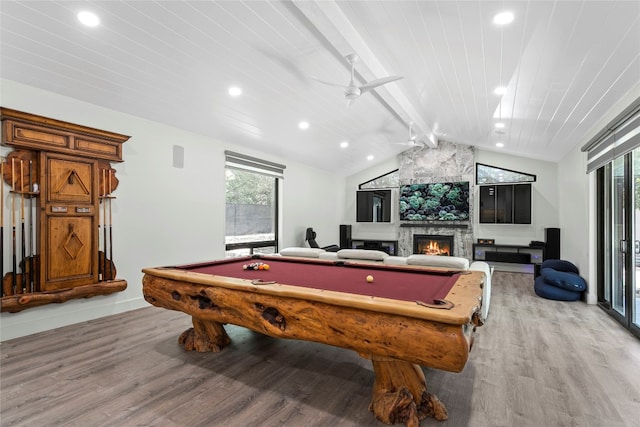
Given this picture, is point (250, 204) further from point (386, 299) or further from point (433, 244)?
point (386, 299)

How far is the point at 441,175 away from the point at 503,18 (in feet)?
20.4

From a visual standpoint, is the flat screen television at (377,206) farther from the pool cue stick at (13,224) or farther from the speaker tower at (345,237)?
the pool cue stick at (13,224)

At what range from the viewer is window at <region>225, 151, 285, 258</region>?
5.96 meters

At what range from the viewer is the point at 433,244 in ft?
27.9

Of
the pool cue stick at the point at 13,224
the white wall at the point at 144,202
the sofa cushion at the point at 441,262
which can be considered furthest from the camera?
the sofa cushion at the point at 441,262

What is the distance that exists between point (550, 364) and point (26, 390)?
404 centimetres

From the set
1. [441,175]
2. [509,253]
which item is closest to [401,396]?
[509,253]

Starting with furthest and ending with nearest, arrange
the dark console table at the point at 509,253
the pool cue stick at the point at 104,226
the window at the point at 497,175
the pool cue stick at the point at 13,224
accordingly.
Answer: the window at the point at 497,175 < the dark console table at the point at 509,253 < the pool cue stick at the point at 104,226 < the pool cue stick at the point at 13,224

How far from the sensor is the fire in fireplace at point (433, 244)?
8297 millimetres

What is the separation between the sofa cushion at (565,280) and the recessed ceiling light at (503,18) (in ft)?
13.2

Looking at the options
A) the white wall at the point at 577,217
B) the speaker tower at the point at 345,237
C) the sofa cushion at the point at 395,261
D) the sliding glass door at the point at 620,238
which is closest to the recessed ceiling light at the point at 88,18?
the sofa cushion at the point at 395,261

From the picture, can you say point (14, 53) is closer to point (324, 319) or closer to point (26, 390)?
point (26, 390)

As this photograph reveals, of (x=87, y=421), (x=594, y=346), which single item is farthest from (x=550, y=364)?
(x=87, y=421)

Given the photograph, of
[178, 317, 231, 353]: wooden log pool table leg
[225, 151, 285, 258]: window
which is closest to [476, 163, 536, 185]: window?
[225, 151, 285, 258]: window
